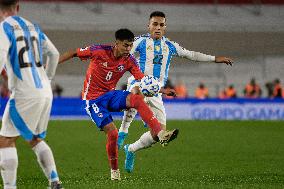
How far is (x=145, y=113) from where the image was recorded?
9.11 meters

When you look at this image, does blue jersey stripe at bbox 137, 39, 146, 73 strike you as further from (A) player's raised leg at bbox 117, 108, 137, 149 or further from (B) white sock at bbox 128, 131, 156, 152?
(B) white sock at bbox 128, 131, 156, 152

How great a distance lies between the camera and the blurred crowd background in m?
34.2

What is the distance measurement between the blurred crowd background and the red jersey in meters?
23.2

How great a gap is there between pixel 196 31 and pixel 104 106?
88.0ft

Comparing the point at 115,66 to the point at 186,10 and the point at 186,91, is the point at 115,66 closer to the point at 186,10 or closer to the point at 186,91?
the point at 186,91

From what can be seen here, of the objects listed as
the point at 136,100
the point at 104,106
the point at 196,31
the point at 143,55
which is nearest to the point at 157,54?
the point at 143,55

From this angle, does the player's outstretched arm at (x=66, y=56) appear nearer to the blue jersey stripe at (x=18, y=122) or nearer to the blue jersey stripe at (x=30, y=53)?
the blue jersey stripe at (x=30, y=53)

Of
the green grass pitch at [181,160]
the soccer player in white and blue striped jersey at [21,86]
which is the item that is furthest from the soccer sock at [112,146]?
the soccer player in white and blue striped jersey at [21,86]

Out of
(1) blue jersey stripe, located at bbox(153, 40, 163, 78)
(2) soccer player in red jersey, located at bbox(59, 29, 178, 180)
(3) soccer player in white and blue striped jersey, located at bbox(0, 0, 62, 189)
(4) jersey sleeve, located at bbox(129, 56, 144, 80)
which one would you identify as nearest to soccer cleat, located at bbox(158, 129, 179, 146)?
(2) soccer player in red jersey, located at bbox(59, 29, 178, 180)

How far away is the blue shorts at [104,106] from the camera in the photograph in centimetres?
964

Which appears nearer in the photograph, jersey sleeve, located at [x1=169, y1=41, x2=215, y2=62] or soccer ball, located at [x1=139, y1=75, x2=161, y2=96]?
soccer ball, located at [x1=139, y1=75, x2=161, y2=96]

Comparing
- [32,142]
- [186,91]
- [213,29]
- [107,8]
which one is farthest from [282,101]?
[32,142]

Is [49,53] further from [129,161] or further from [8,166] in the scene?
[129,161]

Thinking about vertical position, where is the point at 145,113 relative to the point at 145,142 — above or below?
above
